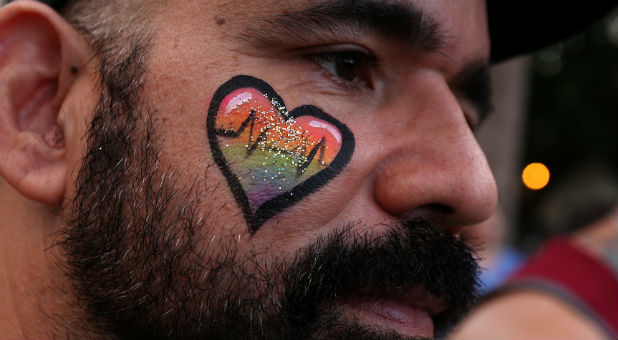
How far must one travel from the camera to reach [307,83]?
1769 mm

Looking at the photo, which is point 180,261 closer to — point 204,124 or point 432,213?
point 204,124

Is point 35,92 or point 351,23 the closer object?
point 351,23

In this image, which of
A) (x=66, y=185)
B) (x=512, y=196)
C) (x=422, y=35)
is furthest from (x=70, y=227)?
(x=512, y=196)

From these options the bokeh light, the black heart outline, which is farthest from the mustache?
the bokeh light

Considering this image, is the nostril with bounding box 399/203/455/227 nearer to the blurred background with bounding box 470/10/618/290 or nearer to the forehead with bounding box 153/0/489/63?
the forehead with bounding box 153/0/489/63

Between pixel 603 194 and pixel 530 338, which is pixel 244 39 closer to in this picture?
pixel 530 338

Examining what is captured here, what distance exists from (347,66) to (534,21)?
1183mm

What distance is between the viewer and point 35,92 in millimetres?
1840

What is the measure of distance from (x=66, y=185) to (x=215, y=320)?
63 cm

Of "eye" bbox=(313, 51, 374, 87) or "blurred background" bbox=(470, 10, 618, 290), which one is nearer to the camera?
"eye" bbox=(313, 51, 374, 87)

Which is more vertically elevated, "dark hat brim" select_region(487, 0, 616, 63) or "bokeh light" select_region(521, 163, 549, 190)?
"dark hat brim" select_region(487, 0, 616, 63)

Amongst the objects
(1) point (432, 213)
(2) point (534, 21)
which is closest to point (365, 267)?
(1) point (432, 213)

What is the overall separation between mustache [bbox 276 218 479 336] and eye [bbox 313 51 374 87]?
1.62ft

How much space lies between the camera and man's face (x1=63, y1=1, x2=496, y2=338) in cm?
165
